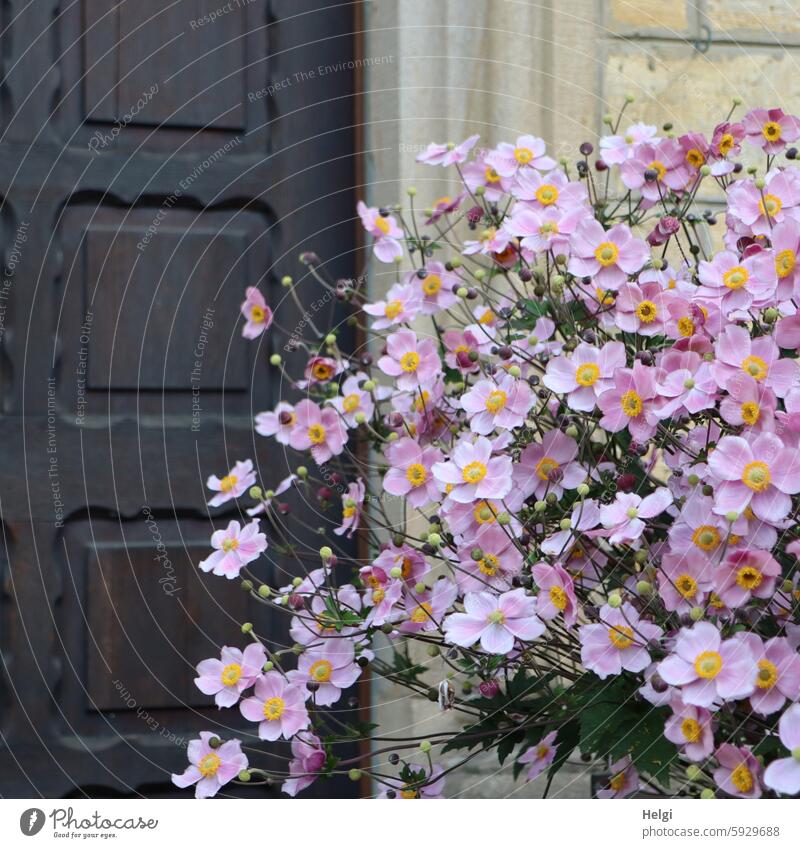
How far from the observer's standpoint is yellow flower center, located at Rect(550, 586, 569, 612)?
0.89m

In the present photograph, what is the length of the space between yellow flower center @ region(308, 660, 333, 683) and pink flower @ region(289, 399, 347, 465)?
0.25 meters

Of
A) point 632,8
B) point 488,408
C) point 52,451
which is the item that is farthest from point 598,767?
point 632,8

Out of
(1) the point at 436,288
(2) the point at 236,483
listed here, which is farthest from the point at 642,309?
(2) the point at 236,483

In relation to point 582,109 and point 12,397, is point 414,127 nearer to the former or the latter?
point 582,109

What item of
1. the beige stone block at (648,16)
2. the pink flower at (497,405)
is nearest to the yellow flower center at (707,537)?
the pink flower at (497,405)

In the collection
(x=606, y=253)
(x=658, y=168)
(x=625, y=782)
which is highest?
(x=658, y=168)

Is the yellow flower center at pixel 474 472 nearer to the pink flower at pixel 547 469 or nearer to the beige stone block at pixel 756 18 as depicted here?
the pink flower at pixel 547 469

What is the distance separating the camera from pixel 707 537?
0.86 m

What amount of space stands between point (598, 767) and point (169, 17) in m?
1.41

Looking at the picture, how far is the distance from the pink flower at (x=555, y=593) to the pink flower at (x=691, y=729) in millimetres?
116

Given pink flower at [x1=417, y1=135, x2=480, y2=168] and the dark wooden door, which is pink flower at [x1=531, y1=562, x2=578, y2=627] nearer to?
pink flower at [x1=417, y1=135, x2=480, y2=168]

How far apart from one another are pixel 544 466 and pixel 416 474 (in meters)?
0.14

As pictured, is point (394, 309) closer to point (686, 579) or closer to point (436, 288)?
point (436, 288)

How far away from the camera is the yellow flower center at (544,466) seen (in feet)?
3.24
